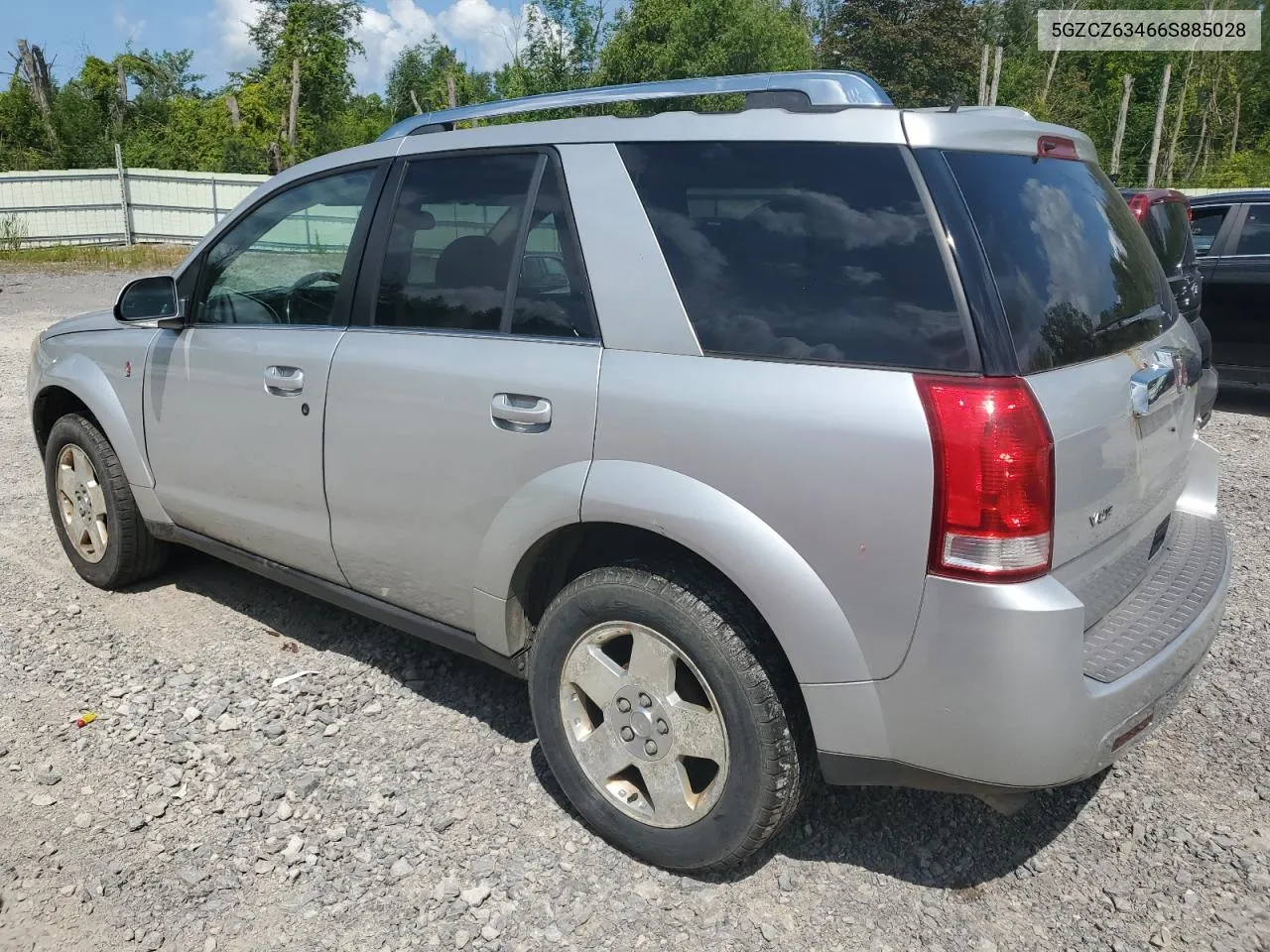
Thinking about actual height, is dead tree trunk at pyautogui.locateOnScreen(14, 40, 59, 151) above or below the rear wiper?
above

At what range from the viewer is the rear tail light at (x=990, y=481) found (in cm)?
210

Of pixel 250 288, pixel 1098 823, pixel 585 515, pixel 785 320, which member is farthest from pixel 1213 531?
pixel 250 288

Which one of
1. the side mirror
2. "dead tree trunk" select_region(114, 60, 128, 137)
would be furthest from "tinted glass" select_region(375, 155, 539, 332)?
"dead tree trunk" select_region(114, 60, 128, 137)

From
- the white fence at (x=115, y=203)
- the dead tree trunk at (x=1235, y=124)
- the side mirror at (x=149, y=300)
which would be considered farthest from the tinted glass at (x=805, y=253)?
the dead tree trunk at (x=1235, y=124)

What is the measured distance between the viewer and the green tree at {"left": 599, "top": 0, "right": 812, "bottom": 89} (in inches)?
1412

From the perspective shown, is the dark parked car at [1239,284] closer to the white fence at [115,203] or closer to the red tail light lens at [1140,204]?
the red tail light lens at [1140,204]

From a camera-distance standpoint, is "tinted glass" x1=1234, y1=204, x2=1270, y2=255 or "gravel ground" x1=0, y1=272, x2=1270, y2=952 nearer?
"gravel ground" x1=0, y1=272, x2=1270, y2=952

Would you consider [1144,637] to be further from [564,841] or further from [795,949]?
[564,841]

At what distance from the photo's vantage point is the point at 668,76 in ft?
119

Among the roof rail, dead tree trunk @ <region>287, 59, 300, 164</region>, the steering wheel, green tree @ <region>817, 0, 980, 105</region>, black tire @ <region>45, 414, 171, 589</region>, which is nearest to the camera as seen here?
the roof rail

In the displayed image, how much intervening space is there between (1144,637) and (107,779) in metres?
3.03

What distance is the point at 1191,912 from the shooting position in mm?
2598

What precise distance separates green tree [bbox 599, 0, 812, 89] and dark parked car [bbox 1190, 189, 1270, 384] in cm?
2819

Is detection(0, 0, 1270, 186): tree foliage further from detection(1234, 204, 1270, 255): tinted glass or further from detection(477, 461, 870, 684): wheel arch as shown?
detection(477, 461, 870, 684): wheel arch
